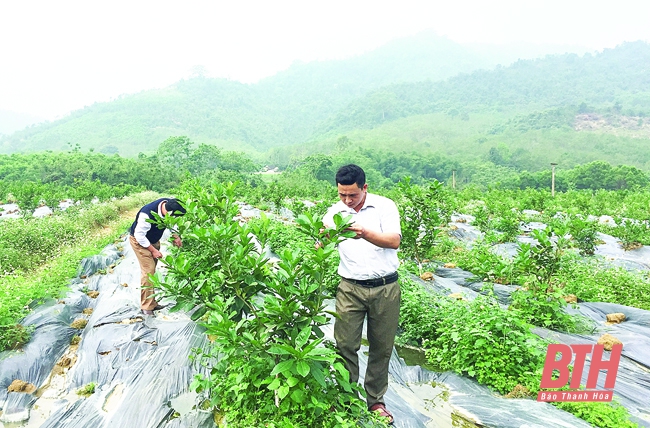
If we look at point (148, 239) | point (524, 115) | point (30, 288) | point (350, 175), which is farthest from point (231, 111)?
point (350, 175)

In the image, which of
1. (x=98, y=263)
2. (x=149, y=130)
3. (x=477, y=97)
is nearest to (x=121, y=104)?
(x=149, y=130)

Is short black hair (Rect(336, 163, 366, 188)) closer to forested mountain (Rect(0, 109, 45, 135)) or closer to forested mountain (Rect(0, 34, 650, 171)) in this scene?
forested mountain (Rect(0, 34, 650, 171))

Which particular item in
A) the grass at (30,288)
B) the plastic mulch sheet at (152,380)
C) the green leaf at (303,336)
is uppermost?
the green leaf at (303,336)

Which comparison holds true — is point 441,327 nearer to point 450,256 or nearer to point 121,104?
point 450,256

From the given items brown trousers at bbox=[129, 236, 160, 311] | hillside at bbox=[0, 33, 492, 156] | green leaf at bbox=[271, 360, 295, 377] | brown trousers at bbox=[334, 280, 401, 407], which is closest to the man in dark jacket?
brown trousers at bbox=[129, 236, 160, 311]

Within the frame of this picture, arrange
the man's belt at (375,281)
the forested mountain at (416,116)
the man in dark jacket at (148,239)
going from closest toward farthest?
the man's belt at (375,281) < the man in dark jacket at (148,239) < the forested mountain at (416,116)

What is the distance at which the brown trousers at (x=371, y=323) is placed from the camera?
9.23 ft

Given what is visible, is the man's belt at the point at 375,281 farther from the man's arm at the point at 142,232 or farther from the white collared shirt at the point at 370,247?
the man's arm at the point at 142,232

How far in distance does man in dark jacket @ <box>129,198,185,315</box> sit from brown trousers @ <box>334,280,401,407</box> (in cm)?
250

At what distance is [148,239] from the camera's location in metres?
4.90

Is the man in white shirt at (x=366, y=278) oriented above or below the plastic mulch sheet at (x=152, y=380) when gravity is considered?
above

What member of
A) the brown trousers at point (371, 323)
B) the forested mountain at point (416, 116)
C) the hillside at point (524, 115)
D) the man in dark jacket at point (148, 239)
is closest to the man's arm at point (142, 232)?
the man in dark jacket at point (148, 239)

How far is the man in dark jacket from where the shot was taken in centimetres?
457

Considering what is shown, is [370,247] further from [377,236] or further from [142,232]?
[142,232]
